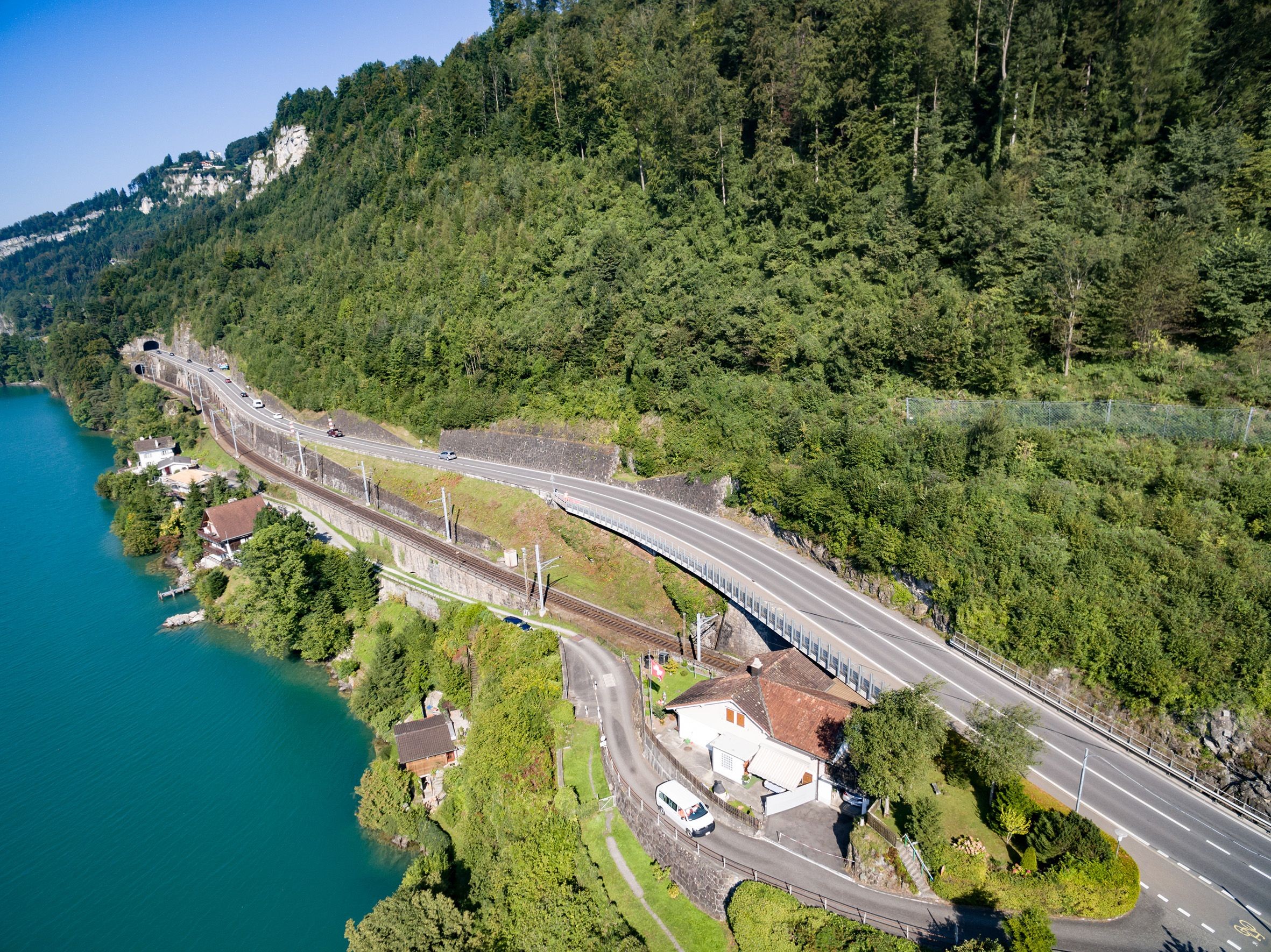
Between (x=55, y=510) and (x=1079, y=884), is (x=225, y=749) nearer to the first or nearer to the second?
(x=1079, y=884)

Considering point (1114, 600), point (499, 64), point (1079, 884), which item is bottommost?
point (1079, 884)

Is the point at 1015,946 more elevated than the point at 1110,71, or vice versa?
the point at 1110,71

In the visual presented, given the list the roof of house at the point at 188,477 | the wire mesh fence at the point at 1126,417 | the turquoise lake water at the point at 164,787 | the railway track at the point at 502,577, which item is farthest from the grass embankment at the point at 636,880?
the roof of house at the point at 188,477

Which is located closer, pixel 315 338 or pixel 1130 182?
pixel 1130 182

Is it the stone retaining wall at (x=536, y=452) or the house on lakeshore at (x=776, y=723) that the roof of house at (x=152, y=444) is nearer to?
the stone retaining wall at (x=536, y=452)

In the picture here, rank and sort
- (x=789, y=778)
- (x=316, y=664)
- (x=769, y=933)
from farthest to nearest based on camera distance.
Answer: (x=316, y=664), (x=789, y=778), (x=769, y=933)

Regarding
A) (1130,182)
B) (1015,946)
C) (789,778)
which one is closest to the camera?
(1015,946)

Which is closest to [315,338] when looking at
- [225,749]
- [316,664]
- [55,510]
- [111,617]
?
[55,510]

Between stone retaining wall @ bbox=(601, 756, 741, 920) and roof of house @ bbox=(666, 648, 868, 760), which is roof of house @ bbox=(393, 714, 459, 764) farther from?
roof of house @ bbox=(666, 648, 868, 760)
